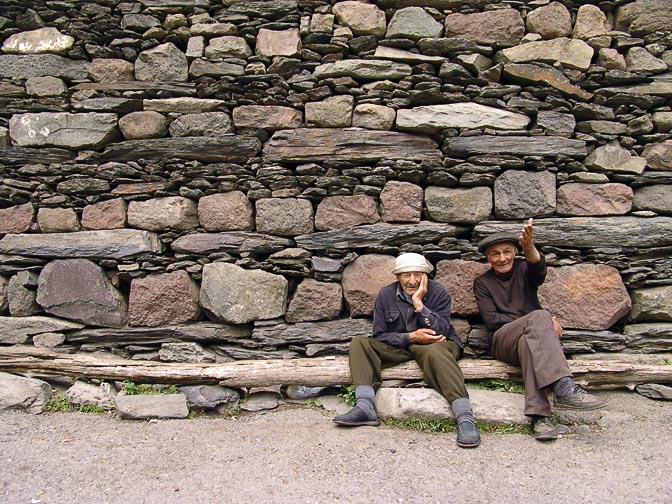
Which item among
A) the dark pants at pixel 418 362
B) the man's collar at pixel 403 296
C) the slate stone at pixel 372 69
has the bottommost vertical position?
the dark pants at pixel 418 362

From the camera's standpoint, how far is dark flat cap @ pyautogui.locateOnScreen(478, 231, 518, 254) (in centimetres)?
418

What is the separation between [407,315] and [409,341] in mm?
223

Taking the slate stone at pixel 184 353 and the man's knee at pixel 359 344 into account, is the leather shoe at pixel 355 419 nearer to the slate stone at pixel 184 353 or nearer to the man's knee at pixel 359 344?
the man's knee at pixel 359 344

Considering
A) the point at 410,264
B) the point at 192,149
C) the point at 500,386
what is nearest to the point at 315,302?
the point at 410,264

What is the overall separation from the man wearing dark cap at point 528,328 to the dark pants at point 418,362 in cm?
44

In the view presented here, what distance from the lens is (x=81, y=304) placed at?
4.63 metres

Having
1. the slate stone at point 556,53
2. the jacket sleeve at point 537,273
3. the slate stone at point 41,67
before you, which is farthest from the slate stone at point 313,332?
the slate stone at point 41,67

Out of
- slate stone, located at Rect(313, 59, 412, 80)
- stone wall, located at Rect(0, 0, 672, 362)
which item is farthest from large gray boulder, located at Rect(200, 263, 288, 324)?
slate stone, located at Rect(313, 59, 412, 80)

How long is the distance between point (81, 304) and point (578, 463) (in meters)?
4.34

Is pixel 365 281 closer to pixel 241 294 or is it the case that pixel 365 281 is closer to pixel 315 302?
pixel 315 302

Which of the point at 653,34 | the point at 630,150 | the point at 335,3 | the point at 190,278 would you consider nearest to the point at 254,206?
the point at 190,278

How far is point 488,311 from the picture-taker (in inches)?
165

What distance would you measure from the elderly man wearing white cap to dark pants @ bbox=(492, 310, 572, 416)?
17.2 inches

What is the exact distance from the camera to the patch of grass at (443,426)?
3.60 meters
